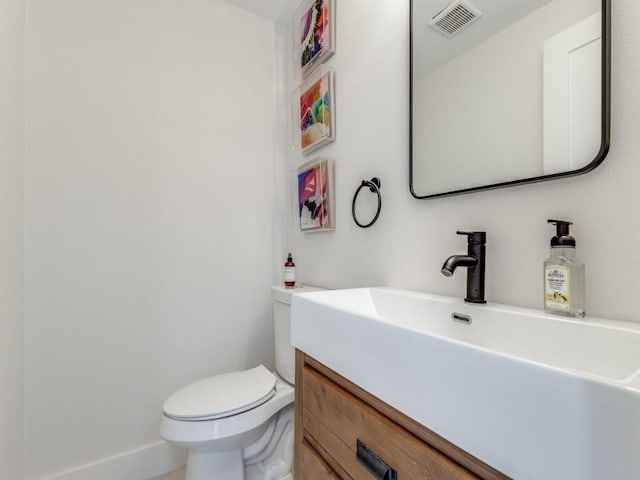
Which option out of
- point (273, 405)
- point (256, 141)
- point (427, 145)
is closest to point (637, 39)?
point (427, 145)

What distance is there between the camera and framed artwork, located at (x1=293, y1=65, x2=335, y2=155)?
130 cm

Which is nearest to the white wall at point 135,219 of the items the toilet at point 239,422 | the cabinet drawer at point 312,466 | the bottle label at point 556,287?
the toilet at point 239,422

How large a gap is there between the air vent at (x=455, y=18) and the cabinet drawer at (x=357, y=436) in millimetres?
999

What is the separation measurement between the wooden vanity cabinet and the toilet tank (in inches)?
19.4

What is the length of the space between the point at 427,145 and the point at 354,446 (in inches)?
31.7

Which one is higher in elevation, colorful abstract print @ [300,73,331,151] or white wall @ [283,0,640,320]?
colorful abstract print @ [300,73,331,151]

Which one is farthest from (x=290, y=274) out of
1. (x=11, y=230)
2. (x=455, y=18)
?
(x=455, y=18)

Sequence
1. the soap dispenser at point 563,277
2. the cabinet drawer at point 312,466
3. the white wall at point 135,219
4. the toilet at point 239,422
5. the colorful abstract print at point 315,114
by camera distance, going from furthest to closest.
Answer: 1. the colorful abstract print at point 315,114
2. the white wall at point 135,219
3. the toilet at point 239,422
4. the cabinet drawer at point 312,466
5. the soap dispenser at point 563,277

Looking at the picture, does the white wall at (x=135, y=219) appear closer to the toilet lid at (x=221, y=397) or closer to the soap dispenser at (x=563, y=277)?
the toilet lid at (x=221, y=397)

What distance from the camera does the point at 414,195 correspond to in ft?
3.01

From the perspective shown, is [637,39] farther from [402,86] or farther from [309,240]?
[309,240]

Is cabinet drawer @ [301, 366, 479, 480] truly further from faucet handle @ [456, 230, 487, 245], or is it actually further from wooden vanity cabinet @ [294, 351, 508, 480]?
faucet handle @ [456, 230, 487, 245]

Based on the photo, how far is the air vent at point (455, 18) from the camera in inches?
31.8

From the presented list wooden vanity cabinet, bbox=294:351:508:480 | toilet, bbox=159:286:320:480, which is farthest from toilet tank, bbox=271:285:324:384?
wooden vanity cabinet, bbox=294:351:508:480
